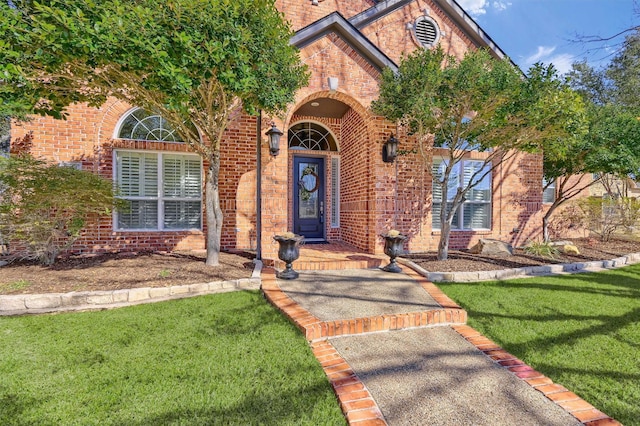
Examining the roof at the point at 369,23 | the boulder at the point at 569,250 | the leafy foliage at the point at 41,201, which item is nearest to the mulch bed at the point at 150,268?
the boulder at the point at 569,250

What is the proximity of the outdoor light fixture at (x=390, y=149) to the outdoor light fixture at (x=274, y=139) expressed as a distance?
2.39 metres

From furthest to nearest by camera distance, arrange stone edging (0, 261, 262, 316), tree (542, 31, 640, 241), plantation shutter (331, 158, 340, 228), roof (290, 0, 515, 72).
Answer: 1. plantation shutter (331, 158, 340, 228)
2. tree (542, 31, 640, 241)
3. roof (290, 0, 515, 72)
4. stone edging (0, 261, 262, 316)

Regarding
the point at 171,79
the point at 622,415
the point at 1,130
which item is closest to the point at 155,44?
the point at 171,79

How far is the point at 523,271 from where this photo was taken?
220 inches

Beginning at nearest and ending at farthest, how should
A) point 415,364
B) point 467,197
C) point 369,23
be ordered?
point 415,364 → point 467,197 → point 369,23

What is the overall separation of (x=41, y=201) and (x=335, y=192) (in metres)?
6.37

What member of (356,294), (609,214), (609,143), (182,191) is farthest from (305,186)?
(609,214)

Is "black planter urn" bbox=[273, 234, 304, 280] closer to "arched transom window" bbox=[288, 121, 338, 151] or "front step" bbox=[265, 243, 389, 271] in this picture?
"front step" bbox=[265, 243, 389, 271]

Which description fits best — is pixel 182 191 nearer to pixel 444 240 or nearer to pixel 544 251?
pixel 444 240

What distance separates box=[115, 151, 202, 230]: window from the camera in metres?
6.75

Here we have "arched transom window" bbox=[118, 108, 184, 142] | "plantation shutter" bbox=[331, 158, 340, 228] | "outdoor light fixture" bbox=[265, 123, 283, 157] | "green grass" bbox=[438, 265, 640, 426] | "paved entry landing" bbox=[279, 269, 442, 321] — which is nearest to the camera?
"green grass" bbox=[438, 265, 640, 426]

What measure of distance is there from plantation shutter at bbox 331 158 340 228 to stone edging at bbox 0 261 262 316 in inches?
183

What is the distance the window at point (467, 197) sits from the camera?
7789mm

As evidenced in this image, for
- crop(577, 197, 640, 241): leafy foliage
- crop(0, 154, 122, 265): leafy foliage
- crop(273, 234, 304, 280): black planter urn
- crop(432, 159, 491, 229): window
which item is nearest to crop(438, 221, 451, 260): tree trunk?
crop(432, 159, 491, 229): window
